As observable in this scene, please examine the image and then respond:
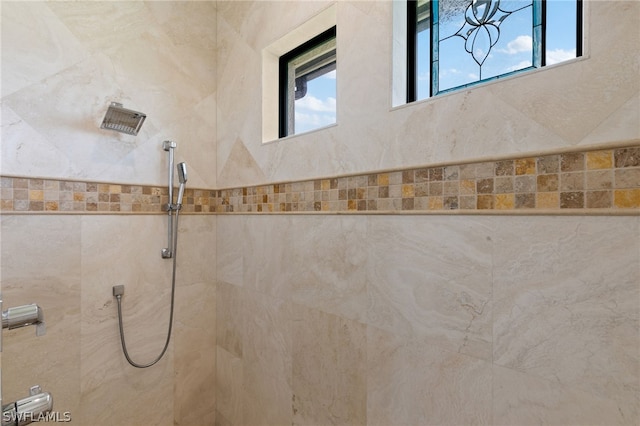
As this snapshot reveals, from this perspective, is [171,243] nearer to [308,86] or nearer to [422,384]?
[308,86]

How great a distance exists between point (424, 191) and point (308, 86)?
1031 millimetres

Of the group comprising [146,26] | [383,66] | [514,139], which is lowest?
[514,139]

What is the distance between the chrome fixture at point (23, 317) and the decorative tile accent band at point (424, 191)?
87 cm

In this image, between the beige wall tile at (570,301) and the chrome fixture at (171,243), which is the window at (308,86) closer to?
the chrome fixture at (171,243)

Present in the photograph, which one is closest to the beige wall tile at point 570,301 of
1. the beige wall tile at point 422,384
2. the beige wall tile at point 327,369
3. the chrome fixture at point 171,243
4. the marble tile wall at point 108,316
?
the beige wall tile at point 422,384

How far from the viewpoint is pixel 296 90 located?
1.79 meters

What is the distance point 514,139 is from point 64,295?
6.12 ft

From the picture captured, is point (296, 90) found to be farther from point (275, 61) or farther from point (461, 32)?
point (461, 32)

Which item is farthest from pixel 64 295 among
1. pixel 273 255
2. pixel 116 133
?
pixel 273 255

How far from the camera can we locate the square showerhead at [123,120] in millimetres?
1430

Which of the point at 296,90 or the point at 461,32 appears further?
the point at 296,90

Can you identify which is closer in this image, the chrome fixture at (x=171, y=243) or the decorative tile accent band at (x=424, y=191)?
the decorative tile accent band at (x=424, y=191)

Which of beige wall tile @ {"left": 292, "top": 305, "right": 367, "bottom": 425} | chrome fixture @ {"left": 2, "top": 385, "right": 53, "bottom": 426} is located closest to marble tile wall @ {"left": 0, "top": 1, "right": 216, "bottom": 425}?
beige wall tile @ {"left": 292, "top": 305, "right": 367, "bottom": 425}

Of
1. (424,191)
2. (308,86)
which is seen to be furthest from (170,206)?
(424,191)
